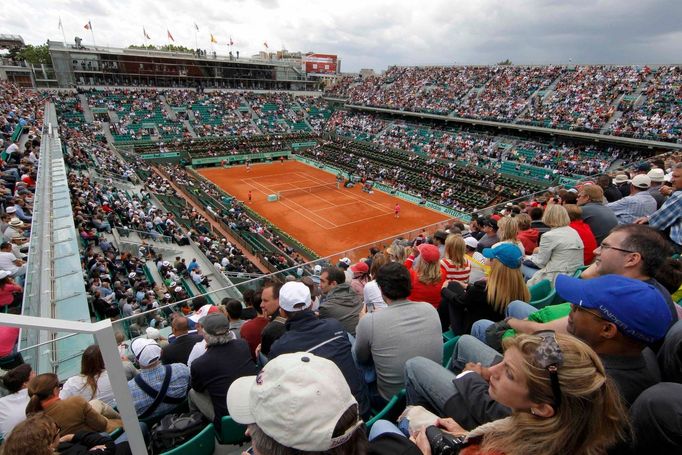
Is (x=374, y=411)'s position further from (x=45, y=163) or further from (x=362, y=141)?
(x=362, y=141)

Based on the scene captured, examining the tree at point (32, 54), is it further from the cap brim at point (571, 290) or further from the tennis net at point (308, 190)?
the cap brim at point (571, 290)

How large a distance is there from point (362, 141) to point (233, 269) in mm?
36676

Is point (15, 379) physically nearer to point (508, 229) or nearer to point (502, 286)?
point (502, 286)

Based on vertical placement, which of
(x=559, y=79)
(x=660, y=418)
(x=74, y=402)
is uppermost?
(x=559, y=79)

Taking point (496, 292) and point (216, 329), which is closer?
point (216, 329)

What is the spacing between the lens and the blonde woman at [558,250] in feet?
18.1

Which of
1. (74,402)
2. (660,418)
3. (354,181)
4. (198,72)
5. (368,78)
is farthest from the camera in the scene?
(368,78)

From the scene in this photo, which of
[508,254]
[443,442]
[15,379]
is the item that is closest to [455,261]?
[508,254]

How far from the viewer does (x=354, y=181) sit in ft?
134

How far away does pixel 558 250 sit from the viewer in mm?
5578

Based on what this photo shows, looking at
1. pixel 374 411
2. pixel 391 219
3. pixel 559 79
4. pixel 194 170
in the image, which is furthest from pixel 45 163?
pixel 559 79

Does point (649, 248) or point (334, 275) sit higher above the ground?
point (649, 248)

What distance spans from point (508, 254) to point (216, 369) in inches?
130

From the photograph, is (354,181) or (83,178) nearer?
(83,178)
